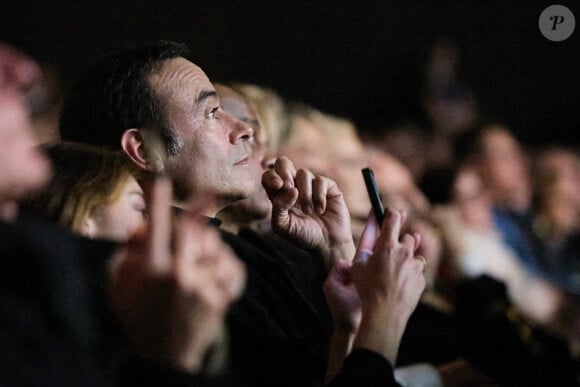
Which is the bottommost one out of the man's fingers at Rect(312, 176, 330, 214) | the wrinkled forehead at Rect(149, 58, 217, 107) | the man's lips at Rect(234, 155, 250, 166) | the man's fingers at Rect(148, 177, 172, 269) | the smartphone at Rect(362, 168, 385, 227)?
the man's fingers at Rect(312, 176, 330, 214)

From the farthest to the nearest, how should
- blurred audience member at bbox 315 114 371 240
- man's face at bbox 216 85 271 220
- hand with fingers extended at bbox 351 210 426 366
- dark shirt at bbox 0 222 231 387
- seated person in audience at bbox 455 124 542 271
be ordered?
seated person in audience at bbox 455 124 542 271 < blurred audience member at bbox 315 114 371 240 < man's face at bbox 216 85 271 220 < hand with fingers extended at bbox 351 210 426 366 < dark shirt at bbox 0 222 231 387

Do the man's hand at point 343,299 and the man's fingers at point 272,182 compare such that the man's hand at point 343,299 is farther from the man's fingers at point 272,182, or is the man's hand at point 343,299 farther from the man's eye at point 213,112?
the man's eye at point 213,112

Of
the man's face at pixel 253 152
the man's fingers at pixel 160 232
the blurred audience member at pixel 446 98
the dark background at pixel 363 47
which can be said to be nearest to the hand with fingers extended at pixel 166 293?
the man's fingers at pixel 160 232

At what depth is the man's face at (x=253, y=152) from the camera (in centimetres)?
102

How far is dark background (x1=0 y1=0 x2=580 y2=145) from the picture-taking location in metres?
1.64

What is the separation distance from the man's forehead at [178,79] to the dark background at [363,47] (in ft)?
2.32

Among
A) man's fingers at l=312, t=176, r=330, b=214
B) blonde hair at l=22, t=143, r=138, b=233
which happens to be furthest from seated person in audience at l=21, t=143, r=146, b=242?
man's fingers at l=312, t=176, r=330, b=214

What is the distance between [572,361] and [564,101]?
3.50ft

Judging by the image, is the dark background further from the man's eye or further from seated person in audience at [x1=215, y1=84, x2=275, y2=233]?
the man's eye

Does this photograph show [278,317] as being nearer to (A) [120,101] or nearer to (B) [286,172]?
(B) [286,172]

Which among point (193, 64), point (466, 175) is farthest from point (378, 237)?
point (466, 175)

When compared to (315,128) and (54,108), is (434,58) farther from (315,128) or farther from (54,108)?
(54,108)

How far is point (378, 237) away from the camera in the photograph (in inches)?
29.0

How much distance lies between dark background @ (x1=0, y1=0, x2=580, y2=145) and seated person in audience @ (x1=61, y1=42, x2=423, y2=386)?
70cm
